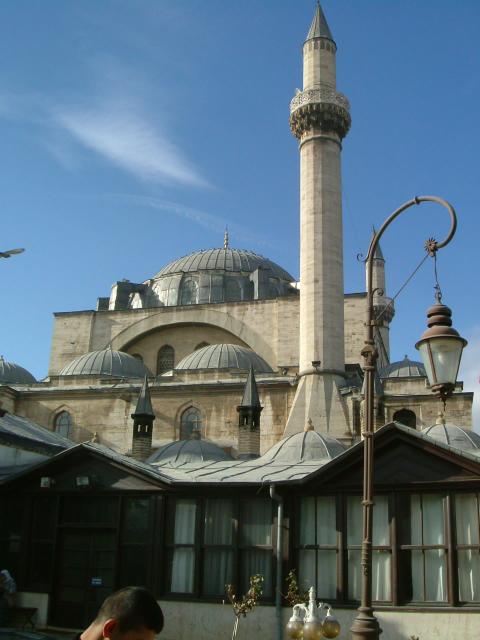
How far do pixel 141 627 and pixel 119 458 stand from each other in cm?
1182

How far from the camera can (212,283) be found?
39000 mm

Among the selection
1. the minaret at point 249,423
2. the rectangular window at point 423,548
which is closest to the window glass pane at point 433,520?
the rectangular window at point 423,548

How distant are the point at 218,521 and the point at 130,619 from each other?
36.6 ft

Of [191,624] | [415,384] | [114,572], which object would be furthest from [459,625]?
[415,384]

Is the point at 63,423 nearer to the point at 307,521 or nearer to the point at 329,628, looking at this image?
the point at 307,521

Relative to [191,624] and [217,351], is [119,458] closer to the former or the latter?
[191,624]

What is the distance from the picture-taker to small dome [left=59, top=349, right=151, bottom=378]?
103ft

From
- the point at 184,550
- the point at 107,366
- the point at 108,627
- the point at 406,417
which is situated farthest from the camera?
the point at 107,366

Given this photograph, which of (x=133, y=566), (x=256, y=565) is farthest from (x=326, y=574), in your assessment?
(x=133, y=566)

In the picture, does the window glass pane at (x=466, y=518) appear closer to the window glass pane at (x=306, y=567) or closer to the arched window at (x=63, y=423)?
the window glass pane at (x=306, y=567)

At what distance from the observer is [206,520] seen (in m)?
13.5

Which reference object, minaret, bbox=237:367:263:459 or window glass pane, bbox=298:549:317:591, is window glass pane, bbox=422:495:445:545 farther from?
minaret, bbox=237:367:263:459

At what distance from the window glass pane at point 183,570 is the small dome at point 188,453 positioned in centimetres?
765

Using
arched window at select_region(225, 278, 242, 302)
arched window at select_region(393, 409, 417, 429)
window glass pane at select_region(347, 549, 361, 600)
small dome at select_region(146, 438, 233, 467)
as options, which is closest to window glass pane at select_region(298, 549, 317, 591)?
window glass pane at select_region(347, 549, 361, 600)
